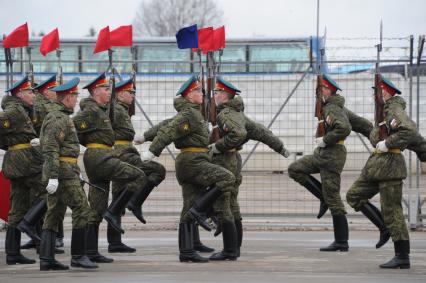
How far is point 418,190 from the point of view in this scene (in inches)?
615

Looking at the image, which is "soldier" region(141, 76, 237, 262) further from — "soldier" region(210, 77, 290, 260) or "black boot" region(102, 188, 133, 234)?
"black boot" region(102, 188, 133, 234)

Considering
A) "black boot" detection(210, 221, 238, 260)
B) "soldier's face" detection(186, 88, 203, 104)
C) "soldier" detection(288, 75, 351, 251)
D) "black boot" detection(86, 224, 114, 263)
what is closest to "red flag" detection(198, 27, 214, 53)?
"soldier" detection(288, 75, 351, 251)

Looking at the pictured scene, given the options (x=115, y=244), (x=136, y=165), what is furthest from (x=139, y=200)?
(x=115, y=244)

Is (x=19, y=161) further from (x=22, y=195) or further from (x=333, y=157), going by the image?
(x=333, y=157)

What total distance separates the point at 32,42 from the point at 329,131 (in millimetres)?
15308

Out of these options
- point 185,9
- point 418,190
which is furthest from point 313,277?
point 185,9

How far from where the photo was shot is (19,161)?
39.9 ft

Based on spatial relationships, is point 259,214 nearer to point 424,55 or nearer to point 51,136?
point 424,55

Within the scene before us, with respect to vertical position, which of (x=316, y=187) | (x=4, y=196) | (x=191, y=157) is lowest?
(x=4, y=196)

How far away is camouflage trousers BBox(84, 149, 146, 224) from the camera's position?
11938mm

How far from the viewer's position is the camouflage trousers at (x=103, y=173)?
11938 mm

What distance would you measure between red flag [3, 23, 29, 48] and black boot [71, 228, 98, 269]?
4086 millimetres

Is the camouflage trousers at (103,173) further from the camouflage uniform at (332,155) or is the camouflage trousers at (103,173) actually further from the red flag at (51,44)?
the red flag at (51,44)

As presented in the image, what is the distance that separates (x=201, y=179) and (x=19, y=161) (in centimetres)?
202
